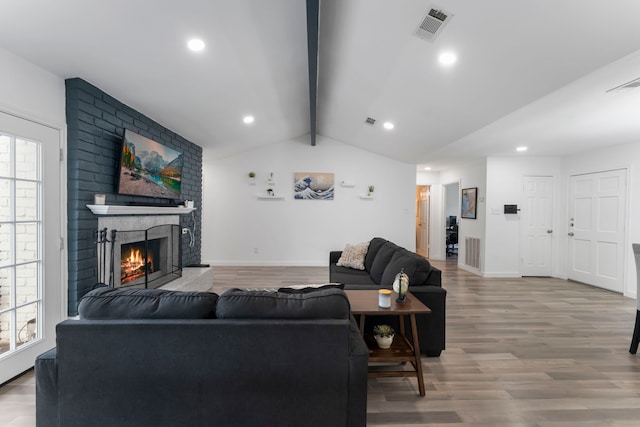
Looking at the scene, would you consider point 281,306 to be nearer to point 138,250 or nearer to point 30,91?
point 30,91

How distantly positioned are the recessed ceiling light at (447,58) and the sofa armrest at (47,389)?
3397 millimetres

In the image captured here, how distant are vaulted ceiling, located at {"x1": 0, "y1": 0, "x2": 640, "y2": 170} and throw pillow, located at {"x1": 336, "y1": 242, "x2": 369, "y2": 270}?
1.99 meters

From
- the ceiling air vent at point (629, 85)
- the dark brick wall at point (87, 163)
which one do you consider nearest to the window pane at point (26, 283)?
the dark brick wall at point (87, 163)

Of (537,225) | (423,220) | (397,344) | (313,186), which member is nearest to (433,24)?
(397,344)

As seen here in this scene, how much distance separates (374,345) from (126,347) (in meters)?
1.61

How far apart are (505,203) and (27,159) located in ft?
22.1

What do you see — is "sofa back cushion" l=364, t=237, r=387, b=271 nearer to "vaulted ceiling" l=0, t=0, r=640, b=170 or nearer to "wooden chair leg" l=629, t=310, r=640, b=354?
"vaulted ceiling" l=0, t=0, r=640, b=170

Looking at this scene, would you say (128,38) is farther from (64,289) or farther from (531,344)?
(531,344)

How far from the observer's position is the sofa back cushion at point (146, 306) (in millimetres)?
1583

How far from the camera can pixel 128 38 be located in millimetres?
2408

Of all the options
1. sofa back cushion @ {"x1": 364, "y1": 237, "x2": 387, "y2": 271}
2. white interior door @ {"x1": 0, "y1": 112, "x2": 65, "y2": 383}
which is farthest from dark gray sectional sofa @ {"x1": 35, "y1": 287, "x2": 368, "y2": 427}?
sofa back cushion @ {"x1": 364, "y1": 237, "x2": 387, "y2": 271}

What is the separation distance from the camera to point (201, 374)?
1.51 metres

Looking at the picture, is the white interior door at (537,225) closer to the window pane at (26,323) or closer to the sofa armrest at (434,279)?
the sofa armrest at (434,279)

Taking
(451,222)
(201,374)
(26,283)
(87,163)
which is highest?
(87,163)
